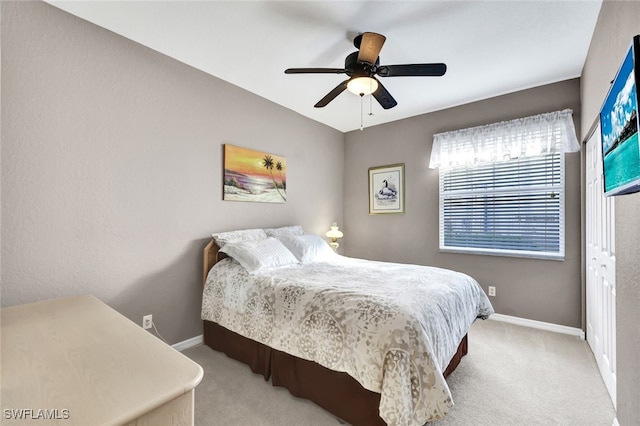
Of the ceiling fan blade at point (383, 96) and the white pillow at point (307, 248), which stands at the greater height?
the ceiling fan blade at point (383, 96)

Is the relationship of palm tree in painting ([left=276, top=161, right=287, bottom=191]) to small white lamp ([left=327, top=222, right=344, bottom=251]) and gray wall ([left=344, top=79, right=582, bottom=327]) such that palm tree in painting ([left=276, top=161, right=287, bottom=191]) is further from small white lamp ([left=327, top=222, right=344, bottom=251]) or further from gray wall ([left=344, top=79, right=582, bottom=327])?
gray wall ([left=344, top=79, right=582, bottom=327])

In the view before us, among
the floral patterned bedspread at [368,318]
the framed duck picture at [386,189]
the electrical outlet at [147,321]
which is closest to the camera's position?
the floral patterned bedspread at [368,318]

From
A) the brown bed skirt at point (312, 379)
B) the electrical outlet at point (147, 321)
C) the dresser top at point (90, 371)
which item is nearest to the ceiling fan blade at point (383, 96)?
the brown bed skirt at point (312, 379)

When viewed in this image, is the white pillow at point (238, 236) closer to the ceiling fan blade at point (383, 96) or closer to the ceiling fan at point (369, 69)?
the ceiling fan at point (369, 69)

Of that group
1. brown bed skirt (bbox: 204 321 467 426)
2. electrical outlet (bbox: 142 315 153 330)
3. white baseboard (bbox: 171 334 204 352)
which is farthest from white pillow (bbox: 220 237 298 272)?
white baseboard (bbox: 171 334 204 352)

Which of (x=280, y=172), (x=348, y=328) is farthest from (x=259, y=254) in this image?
(x=280, y=172)

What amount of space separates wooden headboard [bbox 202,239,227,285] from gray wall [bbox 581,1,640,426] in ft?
9.41

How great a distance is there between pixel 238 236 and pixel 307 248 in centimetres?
75

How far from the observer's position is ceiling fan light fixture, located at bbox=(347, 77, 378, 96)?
2.19 metres

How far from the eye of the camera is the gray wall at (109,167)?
1790 millimetres

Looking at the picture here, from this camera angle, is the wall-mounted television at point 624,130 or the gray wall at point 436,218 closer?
the wall-mounted television at point 624,130

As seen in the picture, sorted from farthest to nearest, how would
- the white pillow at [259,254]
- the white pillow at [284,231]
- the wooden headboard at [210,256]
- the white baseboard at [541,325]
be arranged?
the white pillow at [284,231] → the white baseboard at [541,325] → the wooden headboard at [210,256] → the white pillow at [259,254]

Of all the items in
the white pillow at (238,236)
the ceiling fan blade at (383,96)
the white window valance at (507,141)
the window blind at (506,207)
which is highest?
the ceiling fan blade at (383,96)

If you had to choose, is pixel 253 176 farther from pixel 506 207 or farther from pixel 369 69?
pixel 506 207
